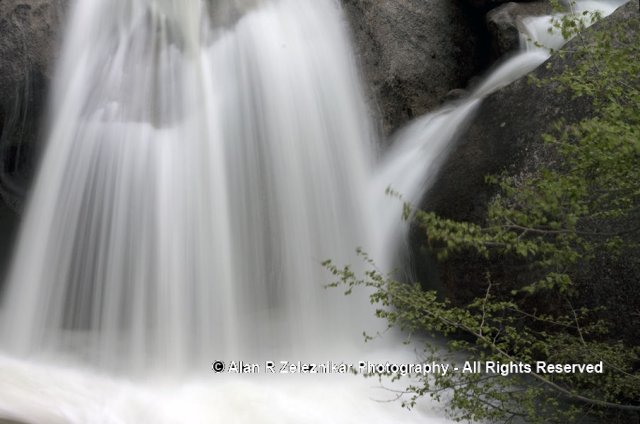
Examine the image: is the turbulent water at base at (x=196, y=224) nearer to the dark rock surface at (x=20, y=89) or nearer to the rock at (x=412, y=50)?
the dark rock surface at (x=20, y=89)

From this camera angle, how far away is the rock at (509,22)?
9.27 m

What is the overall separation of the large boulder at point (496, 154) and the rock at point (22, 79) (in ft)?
13.7

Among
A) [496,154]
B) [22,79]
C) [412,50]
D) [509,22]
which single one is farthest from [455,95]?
[22,79]

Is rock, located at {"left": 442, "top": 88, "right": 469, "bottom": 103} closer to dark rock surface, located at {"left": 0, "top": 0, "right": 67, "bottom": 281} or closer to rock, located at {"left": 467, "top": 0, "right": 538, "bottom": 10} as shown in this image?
rock, located at {"left": 467, "top": 0, "right": 538, "bottom": 10}

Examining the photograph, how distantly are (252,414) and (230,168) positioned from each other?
8.85 ft

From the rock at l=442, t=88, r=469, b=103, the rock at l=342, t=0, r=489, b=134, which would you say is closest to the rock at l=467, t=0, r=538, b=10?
the rock at l=342, t=0, r=489, b=134

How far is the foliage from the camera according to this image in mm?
3906

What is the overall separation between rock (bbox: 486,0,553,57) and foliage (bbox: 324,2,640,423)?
2.75m

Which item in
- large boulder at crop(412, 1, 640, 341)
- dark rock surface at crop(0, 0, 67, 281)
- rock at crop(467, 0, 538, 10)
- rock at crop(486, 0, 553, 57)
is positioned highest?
rock at crop(467, 0, 538, 10)

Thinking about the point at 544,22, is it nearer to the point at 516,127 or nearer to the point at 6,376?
the point at 516,127

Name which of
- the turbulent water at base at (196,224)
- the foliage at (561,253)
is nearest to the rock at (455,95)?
the turbulent water at base at (196,224)

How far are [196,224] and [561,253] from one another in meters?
3.91

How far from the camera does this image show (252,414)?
5.72 m

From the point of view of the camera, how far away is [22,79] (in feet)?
25.5
